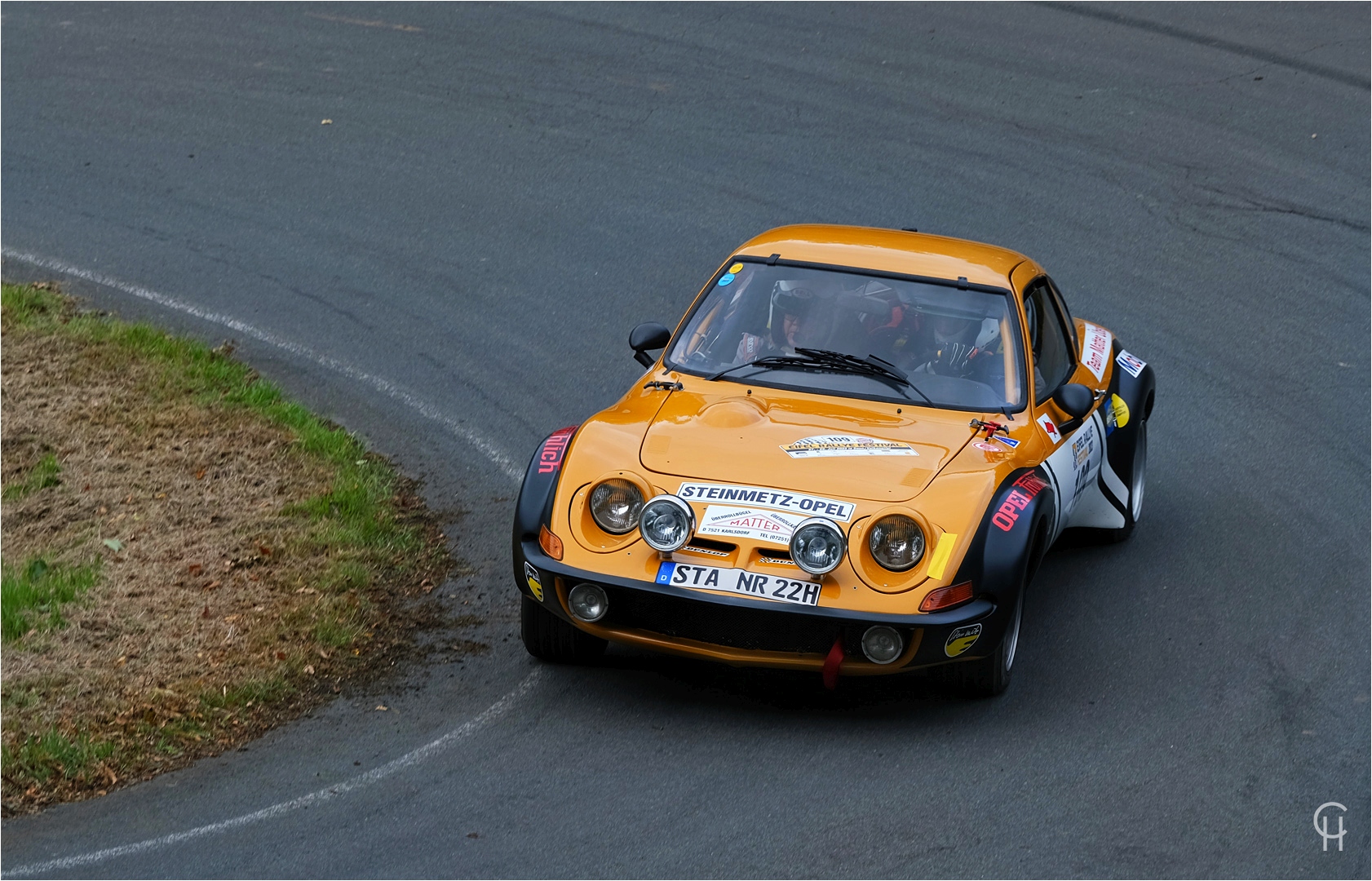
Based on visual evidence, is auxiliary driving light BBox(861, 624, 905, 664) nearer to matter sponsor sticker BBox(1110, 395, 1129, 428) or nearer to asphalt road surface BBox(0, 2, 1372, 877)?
asphalt road surface BBox(0, 2, 1372, 877)

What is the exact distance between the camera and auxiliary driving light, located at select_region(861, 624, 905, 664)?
574cm

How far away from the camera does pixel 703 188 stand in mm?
11914

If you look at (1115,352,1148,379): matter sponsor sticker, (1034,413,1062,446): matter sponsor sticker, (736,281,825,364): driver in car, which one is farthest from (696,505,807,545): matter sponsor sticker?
(1115,352,1148,379): matter sponsor sticker

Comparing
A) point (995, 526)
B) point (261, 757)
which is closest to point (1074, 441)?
point (995, 526)

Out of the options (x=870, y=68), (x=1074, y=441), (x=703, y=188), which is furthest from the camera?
(x=870, y=68)

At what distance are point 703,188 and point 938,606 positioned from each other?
6701mm

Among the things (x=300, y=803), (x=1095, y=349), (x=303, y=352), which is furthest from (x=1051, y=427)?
(x=303, y=352)

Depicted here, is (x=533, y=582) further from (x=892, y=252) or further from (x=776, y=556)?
(x=892, y=252)

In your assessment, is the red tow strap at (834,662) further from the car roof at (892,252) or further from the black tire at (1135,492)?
the black tire at (1135,492)

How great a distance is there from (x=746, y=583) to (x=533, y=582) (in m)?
0.86

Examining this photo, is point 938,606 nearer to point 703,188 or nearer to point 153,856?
point 153,856

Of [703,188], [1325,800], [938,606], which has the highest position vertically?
[703,188]

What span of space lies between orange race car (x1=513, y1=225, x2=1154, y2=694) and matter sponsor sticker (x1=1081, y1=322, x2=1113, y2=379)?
0.63ft

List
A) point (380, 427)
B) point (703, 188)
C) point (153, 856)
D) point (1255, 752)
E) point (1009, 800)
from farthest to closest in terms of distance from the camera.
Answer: point (703, 188) < point (380, 427) < point (1255, 752) < point (1009, 800) < point (153, 856)
